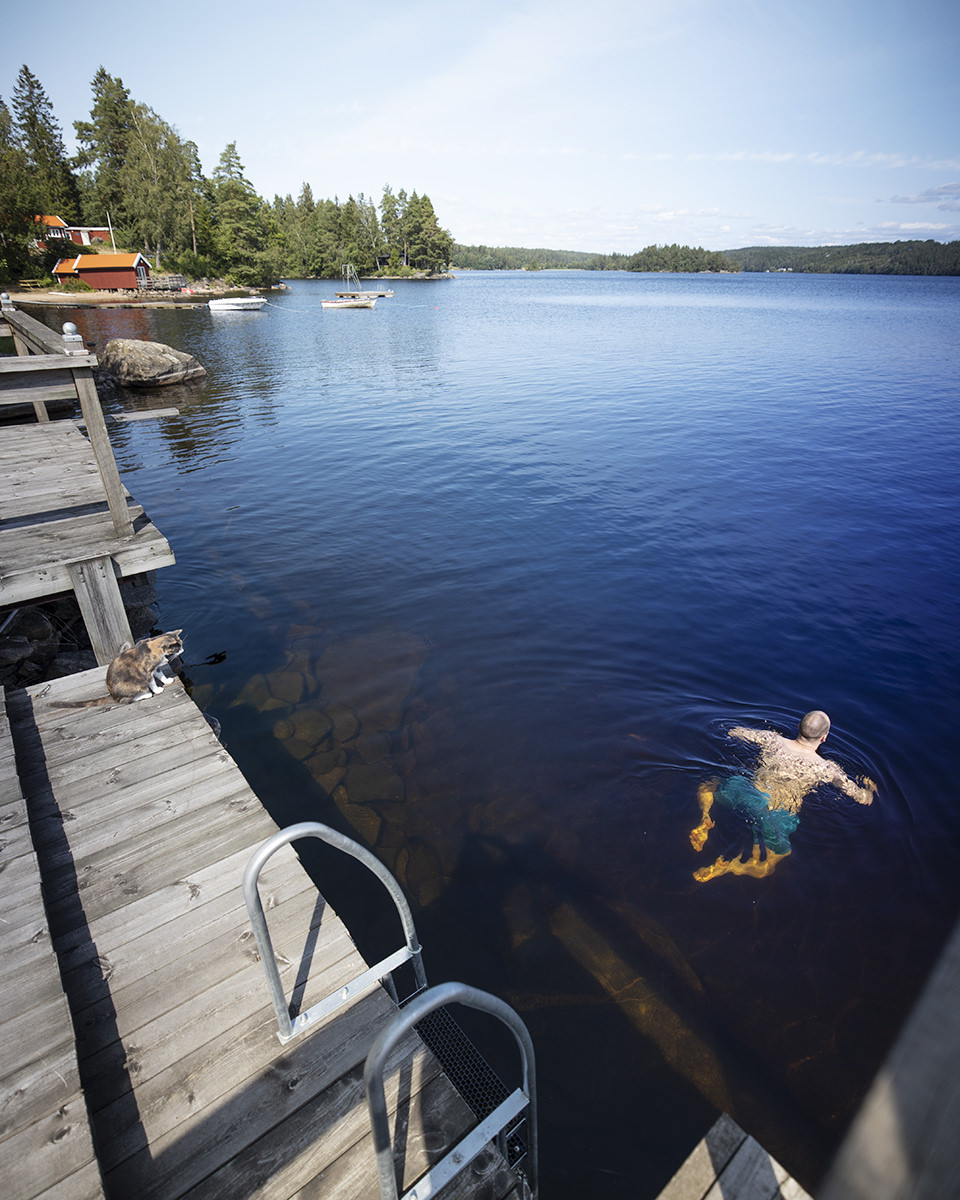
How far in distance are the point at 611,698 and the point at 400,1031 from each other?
6.29 m

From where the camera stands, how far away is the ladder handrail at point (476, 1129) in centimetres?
196

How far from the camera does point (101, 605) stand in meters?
6.36

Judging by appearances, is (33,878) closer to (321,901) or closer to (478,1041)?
(321,901)

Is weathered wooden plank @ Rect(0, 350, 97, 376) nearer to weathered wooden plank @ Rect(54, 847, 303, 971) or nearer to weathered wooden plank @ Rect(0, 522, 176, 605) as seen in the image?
weathered wooden plank @ Rect(0, 522, 176, 605)

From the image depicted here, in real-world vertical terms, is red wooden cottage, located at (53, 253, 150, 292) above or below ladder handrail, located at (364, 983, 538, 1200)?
above

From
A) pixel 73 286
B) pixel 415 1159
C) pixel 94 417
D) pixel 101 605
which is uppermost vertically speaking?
pixel 73 286

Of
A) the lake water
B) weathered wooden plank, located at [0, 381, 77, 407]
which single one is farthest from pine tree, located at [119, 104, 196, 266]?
weathered wooden plank, located at [0, 381, 77, 407]

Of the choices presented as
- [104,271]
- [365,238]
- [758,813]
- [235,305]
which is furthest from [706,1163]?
[365,238]

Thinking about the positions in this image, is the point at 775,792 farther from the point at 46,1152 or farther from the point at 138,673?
the point at 138,673

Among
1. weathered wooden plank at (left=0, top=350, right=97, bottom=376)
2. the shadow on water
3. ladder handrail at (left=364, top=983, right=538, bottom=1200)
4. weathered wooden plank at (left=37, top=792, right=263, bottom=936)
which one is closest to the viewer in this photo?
ladder handrail at (left=364, top=983, right=538, bottom=1200)

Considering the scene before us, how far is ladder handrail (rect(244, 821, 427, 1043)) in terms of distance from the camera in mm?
2658

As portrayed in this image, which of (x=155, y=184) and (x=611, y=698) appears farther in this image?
(x=155, y=184)

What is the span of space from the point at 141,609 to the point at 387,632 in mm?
3886

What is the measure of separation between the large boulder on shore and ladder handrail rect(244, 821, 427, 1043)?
2808 centimetres
